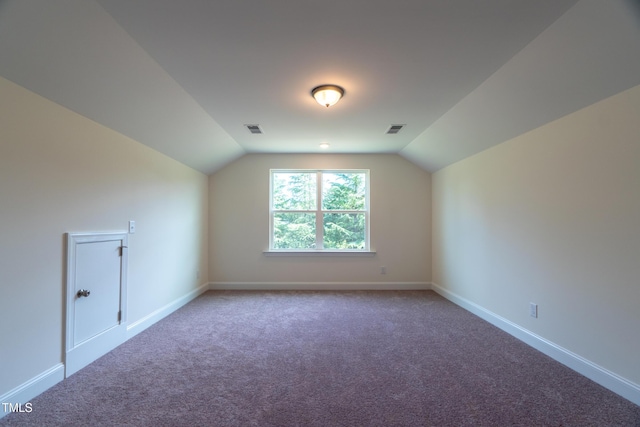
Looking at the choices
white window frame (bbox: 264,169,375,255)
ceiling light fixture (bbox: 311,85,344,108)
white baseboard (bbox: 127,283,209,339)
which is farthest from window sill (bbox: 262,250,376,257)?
ceiling light fixture (bbox: 311,85,344,108)

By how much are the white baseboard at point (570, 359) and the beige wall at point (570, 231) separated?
0.14 feet

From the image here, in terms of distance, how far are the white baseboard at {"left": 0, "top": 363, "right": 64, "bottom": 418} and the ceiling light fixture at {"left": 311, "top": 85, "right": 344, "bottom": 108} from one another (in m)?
2.95

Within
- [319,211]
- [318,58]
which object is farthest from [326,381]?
[319,211]

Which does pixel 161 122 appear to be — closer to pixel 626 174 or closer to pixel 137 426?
pixel 137 426

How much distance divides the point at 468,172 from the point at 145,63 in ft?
12.4

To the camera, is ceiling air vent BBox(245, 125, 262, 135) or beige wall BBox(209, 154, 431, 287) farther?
beige wall BBox(209, 154, 431, 287)

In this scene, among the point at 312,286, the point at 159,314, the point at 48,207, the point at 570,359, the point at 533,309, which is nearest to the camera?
the point at 48,207

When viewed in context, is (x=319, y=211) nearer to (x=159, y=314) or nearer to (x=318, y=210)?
(x=318, y=210)

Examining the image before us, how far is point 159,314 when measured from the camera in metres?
3.31

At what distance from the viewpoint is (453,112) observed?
9.79 feet

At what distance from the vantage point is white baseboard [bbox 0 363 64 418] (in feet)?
5.52

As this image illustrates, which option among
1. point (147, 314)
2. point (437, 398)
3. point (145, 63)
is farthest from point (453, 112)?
point (147, 314)

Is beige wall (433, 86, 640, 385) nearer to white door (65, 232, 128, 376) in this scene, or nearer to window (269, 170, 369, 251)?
window (269, 170, 369, 251)

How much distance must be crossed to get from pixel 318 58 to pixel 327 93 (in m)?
0.45
